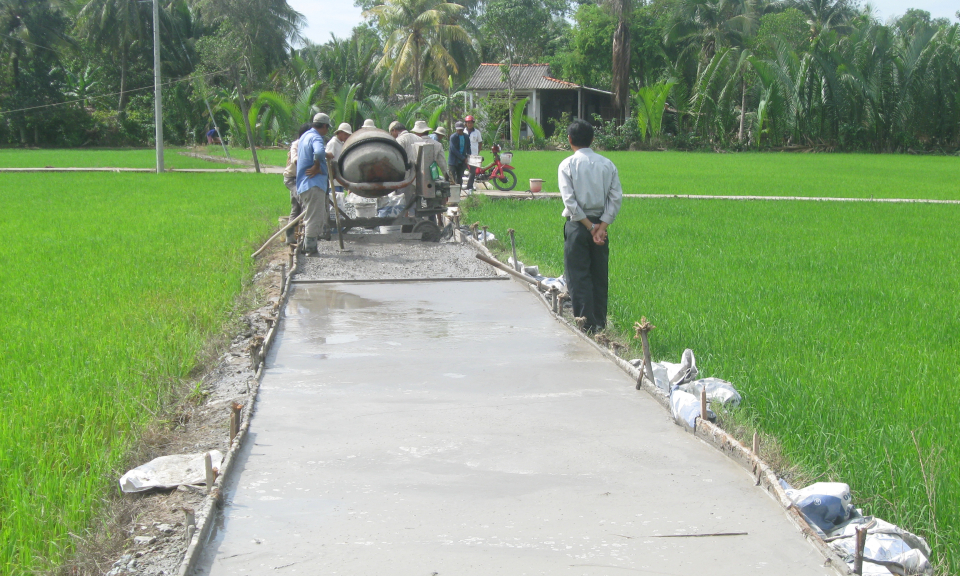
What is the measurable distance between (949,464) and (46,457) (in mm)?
3938

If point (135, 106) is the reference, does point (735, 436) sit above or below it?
below

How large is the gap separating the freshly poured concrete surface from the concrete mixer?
5.19 metres

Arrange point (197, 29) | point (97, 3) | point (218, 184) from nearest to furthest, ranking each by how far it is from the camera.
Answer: point (218, 184) → point (97, 3) → point (197, 29)

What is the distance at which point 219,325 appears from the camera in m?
6.83

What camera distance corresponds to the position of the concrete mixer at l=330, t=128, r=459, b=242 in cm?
1105

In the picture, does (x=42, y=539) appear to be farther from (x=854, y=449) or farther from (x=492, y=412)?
(x=854, y=449)

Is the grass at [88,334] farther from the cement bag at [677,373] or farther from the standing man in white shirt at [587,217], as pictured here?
the cement bag at [677,373]

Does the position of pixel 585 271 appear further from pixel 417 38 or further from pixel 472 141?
pixel 417 38

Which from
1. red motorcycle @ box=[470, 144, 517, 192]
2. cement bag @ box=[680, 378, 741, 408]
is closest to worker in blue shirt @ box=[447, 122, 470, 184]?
red motorcycle @ box=[470, 144, 517, 192]

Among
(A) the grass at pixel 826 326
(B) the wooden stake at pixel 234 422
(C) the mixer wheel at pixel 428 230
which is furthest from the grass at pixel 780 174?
(B) the wooden stake at pixel 234 422

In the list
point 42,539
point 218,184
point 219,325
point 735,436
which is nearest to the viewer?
point 42,539

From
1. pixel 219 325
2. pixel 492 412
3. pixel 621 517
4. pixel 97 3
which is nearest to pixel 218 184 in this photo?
pixel 219 325

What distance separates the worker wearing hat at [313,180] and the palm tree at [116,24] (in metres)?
40.8

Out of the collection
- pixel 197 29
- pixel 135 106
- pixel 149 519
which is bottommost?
pixel 149 519
